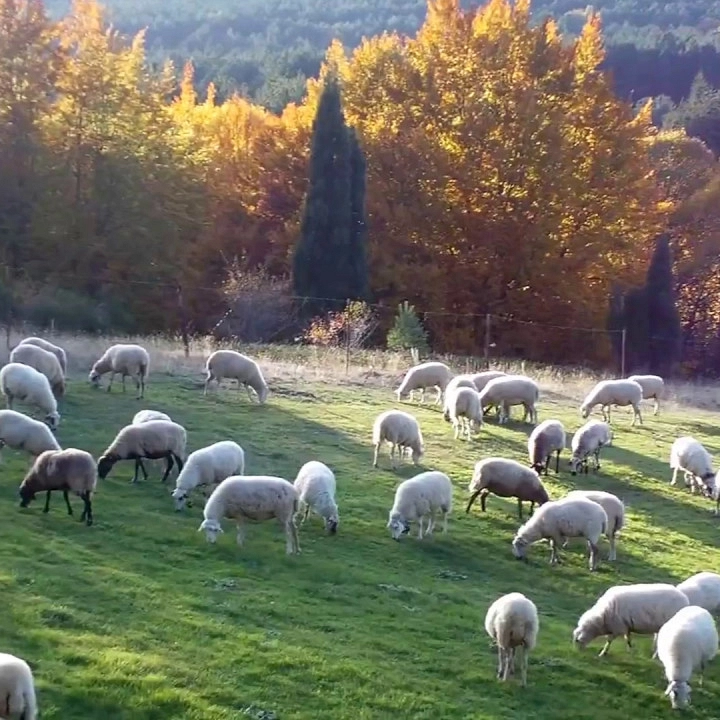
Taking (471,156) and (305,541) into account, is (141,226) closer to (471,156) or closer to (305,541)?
(471,156)

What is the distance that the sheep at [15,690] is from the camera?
28.7 ft

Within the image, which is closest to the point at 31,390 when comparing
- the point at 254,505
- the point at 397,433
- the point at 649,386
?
the point at 397,433

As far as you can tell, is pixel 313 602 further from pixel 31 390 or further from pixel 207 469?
pixel 31 390

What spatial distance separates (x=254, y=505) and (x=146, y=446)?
3138 millimetres

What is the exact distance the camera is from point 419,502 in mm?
15633

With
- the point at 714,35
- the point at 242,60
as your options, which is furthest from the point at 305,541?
the point at 714,35

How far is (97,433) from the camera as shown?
19.3m

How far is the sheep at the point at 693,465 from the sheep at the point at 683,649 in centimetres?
830

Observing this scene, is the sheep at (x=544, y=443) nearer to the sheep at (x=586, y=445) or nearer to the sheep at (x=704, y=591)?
the sheep at (x=586, y=445)

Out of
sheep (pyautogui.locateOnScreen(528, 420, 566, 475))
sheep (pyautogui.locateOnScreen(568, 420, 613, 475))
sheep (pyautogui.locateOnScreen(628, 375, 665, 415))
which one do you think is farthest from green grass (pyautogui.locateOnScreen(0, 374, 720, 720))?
sheep (pyautogui.locateOnScreen(628, 375, 665, 415))

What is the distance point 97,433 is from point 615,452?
9610mm

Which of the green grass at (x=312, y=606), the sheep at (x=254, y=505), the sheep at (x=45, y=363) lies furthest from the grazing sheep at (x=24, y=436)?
the sheep at (x=45, y=363)

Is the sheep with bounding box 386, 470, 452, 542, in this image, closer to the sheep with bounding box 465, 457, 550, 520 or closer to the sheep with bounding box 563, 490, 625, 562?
the sheep with bounding box 465, 457, 550, 520

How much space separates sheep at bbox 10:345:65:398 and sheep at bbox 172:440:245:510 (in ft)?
19.9
